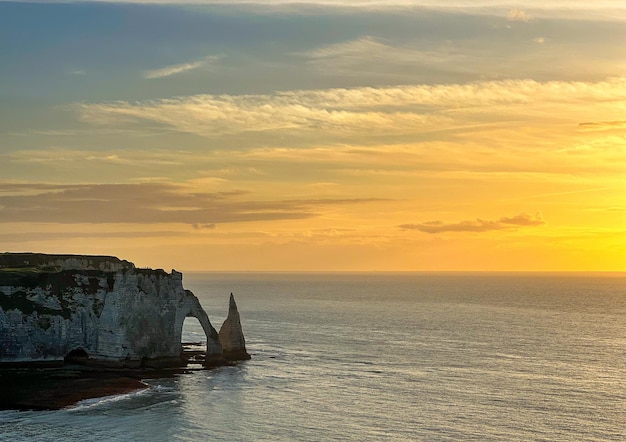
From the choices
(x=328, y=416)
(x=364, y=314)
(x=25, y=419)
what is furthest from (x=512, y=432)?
(x=364, y=314)

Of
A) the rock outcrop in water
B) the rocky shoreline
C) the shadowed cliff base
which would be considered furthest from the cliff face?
the rocky shoreline

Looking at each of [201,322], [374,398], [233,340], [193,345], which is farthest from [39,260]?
[374,398]

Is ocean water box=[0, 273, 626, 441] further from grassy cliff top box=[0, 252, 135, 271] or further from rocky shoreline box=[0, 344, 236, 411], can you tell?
grassy cliff top box=[0, 252, 135, 271]

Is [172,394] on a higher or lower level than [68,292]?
lower

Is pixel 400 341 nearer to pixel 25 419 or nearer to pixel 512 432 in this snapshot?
pixel 512 432

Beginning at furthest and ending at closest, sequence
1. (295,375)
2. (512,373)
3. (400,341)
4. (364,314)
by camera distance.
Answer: (364,314) < (400,341) < (512,373) < (295,375)

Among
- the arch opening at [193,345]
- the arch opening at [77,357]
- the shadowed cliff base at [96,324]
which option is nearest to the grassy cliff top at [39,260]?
the shadowed cliff base at [96,324]

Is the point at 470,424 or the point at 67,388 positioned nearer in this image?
the point at 470,424

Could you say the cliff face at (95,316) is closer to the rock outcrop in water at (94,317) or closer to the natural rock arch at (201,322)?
the rock outcrop in water at (94,317)
